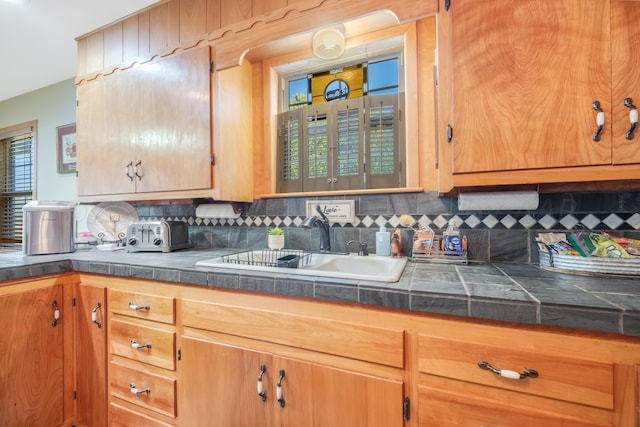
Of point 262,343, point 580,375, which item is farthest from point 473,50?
point 262,343

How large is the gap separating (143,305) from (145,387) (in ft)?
1.20

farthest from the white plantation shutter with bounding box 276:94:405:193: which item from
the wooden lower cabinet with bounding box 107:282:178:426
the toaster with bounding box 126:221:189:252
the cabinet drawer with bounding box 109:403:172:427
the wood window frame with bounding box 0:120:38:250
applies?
the wood window frame with bounding box 0:120:38:250

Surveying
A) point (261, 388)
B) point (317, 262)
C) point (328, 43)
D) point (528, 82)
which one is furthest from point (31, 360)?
point (528, 82)

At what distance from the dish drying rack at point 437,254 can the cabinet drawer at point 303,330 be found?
0.51m

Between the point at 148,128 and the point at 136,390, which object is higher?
the point at 148,128

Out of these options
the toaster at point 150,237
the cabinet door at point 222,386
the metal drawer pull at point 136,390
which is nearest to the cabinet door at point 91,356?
the metal drawer pull at point 136,390

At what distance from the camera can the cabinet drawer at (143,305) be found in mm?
1127

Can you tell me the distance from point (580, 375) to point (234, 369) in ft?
3.35

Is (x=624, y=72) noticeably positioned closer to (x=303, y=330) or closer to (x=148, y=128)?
(x=303, y=330)

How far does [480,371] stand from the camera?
702 mm

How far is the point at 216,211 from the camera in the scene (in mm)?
1742

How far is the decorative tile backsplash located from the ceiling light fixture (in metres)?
0.79

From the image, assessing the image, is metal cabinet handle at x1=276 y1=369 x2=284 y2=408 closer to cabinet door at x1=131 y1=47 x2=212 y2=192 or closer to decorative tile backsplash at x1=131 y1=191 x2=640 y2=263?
decorative tile backsplash at x1=131 y1=191 x2=640 y2=263

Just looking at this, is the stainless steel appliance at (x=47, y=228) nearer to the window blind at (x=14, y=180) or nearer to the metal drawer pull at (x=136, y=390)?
the metal drawer pull at (x=136, y=390)
